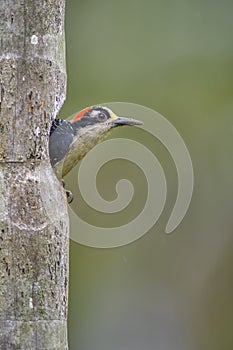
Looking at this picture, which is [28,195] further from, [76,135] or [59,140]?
[76,135]

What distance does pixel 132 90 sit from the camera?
12.6 ft

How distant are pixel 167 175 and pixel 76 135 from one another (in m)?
1.77

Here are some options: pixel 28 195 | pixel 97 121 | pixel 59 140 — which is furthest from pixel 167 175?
pixel 28 195

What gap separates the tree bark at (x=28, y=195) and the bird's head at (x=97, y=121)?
0.45m

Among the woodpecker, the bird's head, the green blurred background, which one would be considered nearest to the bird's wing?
the woodpecker

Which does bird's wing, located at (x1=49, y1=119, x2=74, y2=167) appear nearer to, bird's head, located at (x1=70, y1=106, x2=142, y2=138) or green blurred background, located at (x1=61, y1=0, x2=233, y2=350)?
bird's head, located at (x1=70, y1=106, x2=142, y2=138)

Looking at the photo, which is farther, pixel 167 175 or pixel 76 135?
pixel 167 175

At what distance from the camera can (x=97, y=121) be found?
2.17 meters

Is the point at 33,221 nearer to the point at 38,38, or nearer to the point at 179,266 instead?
the point at 38,38

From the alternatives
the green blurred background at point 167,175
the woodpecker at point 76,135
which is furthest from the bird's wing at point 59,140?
the green blurred background at point 167,175

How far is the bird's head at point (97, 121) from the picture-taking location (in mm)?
2146

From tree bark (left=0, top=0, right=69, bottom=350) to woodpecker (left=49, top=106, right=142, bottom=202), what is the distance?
0.17 metres

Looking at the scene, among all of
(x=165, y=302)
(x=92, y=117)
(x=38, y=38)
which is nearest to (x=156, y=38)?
(x=165, y=302)

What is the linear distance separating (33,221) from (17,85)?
29 cm
